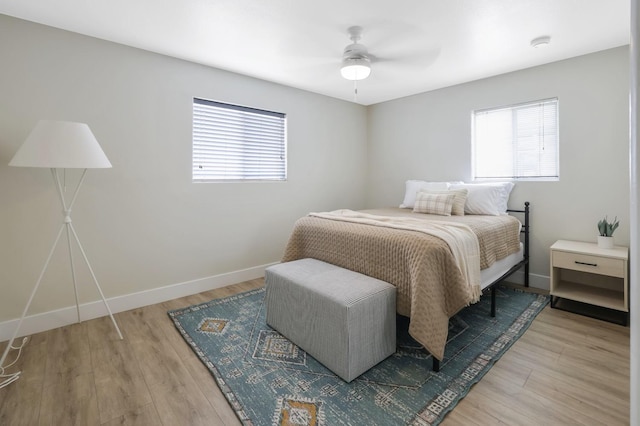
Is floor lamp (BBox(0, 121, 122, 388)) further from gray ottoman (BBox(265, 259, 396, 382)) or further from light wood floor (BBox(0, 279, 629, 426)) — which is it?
gray ottoman (BBox(265, 259, 396, 382))

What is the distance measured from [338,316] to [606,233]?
2569 millimetres

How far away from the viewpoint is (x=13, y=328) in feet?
7.93

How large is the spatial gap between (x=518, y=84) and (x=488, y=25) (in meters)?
1.24

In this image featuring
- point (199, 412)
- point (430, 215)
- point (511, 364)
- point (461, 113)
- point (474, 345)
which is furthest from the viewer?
point (461, 113)

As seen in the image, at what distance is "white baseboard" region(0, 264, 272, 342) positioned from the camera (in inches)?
97.1

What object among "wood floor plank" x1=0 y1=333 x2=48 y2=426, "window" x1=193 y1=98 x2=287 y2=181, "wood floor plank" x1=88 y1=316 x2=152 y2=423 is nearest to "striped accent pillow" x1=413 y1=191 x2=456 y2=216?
"window" x1=193 y1=98 x2=287 y2=181

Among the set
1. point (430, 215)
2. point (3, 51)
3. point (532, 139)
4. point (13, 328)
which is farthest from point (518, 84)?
point (13, 328)

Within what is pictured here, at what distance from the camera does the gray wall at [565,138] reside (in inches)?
114

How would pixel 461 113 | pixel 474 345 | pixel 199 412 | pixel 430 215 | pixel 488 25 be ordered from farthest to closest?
pixel 461 113 < pixel 430 215 < pixel 488 25 < pixel 474 345 < pixel 199 412

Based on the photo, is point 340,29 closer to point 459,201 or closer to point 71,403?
point 459,201

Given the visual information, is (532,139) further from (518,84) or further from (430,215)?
(430,215)

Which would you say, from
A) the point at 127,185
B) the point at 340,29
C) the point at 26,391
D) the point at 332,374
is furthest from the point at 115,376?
the point at 340,29

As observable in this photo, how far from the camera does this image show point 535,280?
3.41 meters

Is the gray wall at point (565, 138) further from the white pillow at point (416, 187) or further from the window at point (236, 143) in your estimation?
the window at point (236, 143)
